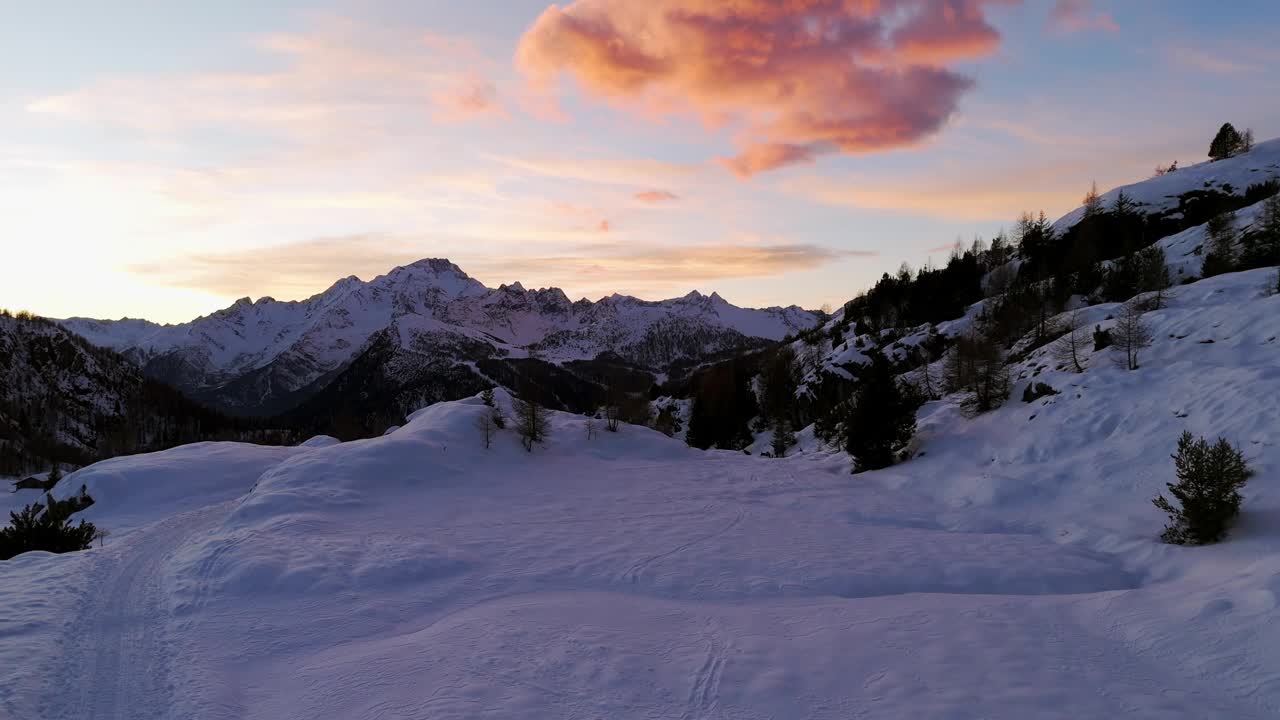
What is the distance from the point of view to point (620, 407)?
6094 centimetres

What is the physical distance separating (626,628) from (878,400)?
21514mm

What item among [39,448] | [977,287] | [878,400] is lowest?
[39,448]

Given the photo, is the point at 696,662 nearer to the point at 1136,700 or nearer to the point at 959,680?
the point at 959,680

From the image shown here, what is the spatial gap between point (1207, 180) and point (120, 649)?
242ft

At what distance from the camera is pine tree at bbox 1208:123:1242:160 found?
55278mm

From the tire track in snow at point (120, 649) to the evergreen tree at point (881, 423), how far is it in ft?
91.0

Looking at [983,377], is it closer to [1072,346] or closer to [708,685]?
[1072,346]

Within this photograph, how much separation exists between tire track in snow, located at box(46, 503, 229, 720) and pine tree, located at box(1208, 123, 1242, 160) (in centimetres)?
8173

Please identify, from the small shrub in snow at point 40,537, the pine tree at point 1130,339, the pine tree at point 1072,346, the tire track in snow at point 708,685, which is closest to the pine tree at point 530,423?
the small shrub in snow at point 40,537

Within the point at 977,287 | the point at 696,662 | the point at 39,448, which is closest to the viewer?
the point at 696,662

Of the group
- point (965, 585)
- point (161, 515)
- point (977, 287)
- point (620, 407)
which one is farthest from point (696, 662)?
point (977, 287)

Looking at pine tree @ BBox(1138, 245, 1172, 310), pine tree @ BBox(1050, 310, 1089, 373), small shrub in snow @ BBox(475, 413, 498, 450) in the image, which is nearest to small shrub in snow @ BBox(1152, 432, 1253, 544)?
pine tree @ BBox(1050, 310, 1089, 373)

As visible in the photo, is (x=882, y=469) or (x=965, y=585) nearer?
(x=965, y=585)

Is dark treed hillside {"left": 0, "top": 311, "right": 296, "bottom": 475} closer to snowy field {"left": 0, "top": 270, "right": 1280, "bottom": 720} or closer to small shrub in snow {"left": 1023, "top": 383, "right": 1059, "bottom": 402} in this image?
snowy field {"left": 0, "top": 270, "right": 1280, "bottom": 720}
